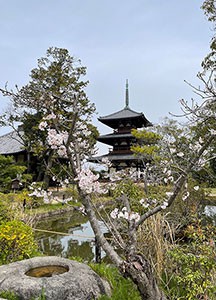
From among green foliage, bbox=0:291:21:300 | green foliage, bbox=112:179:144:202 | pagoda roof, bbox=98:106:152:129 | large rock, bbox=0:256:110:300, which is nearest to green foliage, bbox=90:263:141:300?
large rock, bbox=0:256:110:300

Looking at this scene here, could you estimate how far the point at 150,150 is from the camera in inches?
597

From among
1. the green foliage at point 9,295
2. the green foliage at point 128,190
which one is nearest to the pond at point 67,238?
the green foliage at point 128,190

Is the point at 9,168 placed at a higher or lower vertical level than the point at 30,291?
higher

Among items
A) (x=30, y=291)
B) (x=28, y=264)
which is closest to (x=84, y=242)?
(x=28, y=264)

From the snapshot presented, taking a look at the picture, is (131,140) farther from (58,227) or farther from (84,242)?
(84,242)

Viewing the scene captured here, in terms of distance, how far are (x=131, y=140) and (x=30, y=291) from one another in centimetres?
1945

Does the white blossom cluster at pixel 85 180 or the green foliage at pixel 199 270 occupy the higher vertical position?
the white blossom cluster at pixel 85 180

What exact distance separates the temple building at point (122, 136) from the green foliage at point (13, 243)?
1672 cm

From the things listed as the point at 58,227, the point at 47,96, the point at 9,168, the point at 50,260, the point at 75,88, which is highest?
the point at 75,88

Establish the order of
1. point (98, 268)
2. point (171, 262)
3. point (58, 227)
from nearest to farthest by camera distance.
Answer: point (171, 262) < point (98, 268) < point (58, 227)

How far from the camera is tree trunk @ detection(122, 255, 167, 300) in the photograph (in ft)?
8.43

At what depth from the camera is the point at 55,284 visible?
9.48 ft

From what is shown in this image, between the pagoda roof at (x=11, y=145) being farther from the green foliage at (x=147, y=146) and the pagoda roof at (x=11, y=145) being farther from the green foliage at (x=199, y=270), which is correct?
the green foliage at (x=199, y=270)

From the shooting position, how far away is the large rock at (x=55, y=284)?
2822 millimetres
